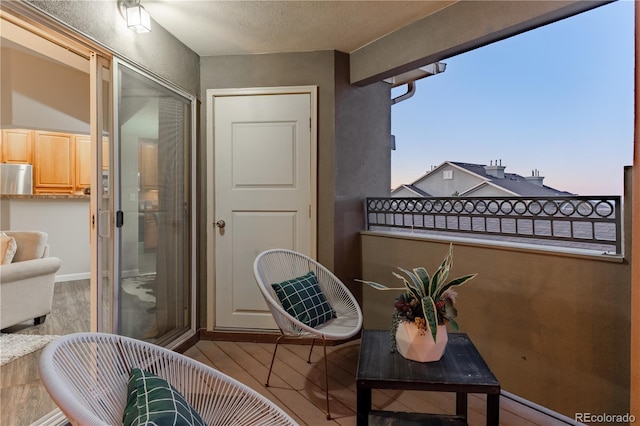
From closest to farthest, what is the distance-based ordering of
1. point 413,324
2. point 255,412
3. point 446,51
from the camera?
point 255,412 < point 413,324 < point 446,51

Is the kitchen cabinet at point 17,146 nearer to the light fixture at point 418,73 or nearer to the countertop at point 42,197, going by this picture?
the countertop at point 42,197

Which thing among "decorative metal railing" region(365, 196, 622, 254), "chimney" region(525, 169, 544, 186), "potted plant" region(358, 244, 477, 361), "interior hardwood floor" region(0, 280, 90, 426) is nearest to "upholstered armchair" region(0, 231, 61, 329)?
"interior hardwood floor" region(0, 280, 90, 426)

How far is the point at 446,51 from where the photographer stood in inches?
92.2

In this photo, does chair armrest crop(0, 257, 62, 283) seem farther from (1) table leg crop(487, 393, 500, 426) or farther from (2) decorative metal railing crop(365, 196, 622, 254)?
(1) table leg crop(487, 393, 500, 426)

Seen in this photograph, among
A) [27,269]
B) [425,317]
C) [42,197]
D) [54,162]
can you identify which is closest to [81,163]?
[54,162]

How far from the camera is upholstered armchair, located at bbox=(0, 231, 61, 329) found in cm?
319

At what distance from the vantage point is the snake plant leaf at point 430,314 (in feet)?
4.78

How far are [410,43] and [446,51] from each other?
0.98ft

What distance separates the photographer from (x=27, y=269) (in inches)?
Answer: 131

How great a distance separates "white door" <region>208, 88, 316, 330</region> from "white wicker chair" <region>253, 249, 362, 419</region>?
255 millimetres

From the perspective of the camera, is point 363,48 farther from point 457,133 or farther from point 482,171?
point 482,171

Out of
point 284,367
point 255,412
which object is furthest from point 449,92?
point 255,412

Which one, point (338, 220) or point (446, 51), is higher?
point (446, 51)

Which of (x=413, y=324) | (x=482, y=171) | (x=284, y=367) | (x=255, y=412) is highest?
(x=482, y=171)
